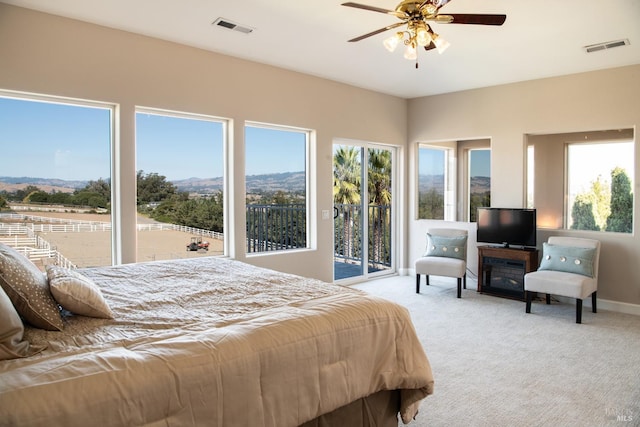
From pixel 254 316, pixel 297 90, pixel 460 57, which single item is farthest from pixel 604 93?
pixel 254 316

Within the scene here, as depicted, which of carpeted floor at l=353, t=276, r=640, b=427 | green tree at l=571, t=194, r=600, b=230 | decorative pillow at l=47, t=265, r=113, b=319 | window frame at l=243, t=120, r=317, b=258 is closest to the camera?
decorative pillow at l=47, t=265, r=113, b=319

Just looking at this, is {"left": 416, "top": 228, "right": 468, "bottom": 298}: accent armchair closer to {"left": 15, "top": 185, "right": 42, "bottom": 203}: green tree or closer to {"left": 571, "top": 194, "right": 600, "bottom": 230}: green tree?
{"left": 571, "top": 194, "right": 600, "bottom": 230}: green tree

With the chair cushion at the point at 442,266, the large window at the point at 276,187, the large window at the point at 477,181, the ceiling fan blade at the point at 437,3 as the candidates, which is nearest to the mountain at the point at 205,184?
the large window at the point at 276,187

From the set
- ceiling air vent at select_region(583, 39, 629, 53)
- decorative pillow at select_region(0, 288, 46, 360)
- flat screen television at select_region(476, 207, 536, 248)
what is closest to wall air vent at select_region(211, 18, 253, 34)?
decorative pillow at select_region(0, 288, 46, 360)

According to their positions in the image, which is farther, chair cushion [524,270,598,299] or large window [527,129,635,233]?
large window [527,129,635,233]

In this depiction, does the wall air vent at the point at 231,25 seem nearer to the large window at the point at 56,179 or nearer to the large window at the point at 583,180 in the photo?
the large window at the point at 56,179

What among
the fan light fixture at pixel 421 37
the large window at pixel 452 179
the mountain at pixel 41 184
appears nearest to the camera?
the fan light fixture at pixel 421 37

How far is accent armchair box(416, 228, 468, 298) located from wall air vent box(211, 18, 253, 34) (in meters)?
3.56

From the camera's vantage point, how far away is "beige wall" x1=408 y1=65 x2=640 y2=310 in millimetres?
4793

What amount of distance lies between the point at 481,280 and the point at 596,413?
308 centimetres

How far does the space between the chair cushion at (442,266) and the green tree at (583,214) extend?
153 cm

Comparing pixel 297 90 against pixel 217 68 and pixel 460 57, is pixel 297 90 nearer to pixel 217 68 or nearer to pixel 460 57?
pixel 217 68

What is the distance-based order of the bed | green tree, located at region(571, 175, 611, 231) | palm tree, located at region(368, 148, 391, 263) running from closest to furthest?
the bed → green tree, located at region(571, 175, 611, 231) → palm tree, located at region(368, 148, 391, 263)

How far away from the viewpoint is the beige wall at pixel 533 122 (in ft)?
15.7
